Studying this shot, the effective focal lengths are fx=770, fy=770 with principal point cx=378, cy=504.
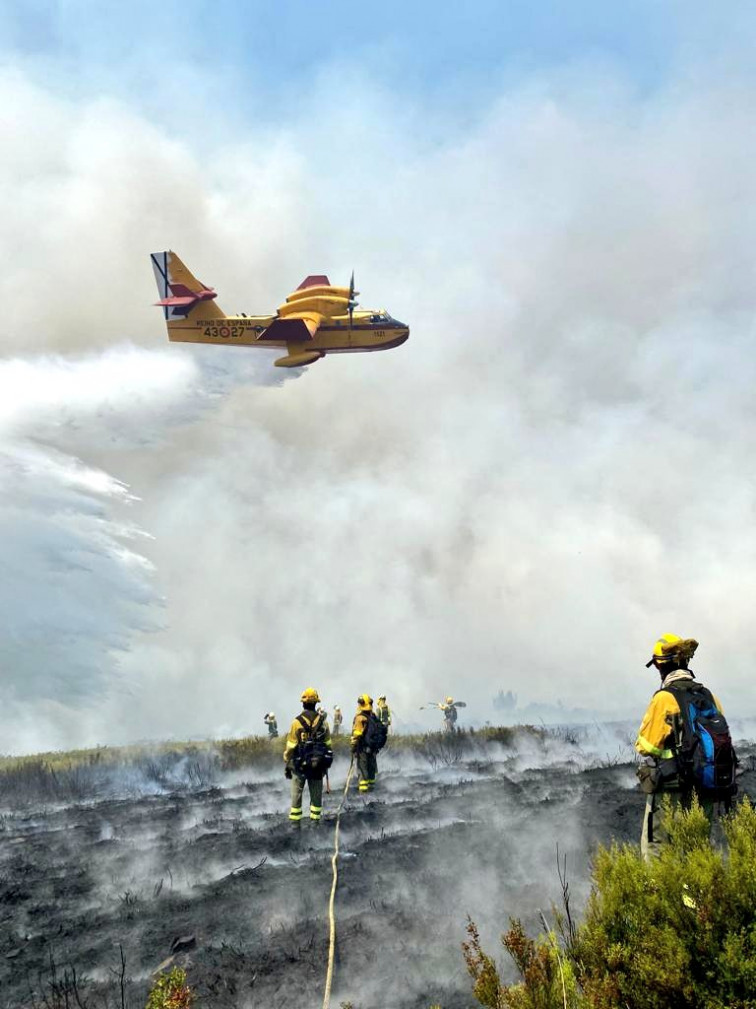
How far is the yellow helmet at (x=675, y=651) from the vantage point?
6.82m

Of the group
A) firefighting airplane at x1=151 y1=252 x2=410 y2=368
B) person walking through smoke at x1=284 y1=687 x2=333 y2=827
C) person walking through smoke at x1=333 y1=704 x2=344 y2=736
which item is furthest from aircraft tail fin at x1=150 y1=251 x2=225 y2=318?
person walking through smoke at x1=284 y1=687 x2=333 y2=827

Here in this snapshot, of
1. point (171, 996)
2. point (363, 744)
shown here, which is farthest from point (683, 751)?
point (363, 744)

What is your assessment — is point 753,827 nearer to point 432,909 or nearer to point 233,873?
point 432,909

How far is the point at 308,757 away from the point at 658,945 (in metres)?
9.58

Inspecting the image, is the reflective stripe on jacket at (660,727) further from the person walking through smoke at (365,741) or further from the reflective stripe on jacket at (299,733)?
the person walking through smoke at (365,741)

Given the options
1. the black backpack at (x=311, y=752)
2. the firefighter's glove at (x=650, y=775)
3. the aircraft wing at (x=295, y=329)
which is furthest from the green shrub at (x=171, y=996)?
the aircraft wing at (x=295, y=329)

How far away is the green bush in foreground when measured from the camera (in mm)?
4125

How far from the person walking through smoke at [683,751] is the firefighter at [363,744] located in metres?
10.7

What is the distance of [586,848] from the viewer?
962cm

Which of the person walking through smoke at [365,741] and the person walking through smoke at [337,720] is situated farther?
the person walking through smoke at [337,720]

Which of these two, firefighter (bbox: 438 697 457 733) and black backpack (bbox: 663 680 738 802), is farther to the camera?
firefighter (bbox: 438 697 457 733)

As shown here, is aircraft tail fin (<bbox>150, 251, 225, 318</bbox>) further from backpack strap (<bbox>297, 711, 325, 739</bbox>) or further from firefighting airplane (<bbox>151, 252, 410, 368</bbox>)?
backpack strap (<bbox>297, 711, 325, 739</bbox>)

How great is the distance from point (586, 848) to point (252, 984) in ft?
15.7

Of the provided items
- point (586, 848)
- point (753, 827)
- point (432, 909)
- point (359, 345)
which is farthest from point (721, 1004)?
point (359, 345)
